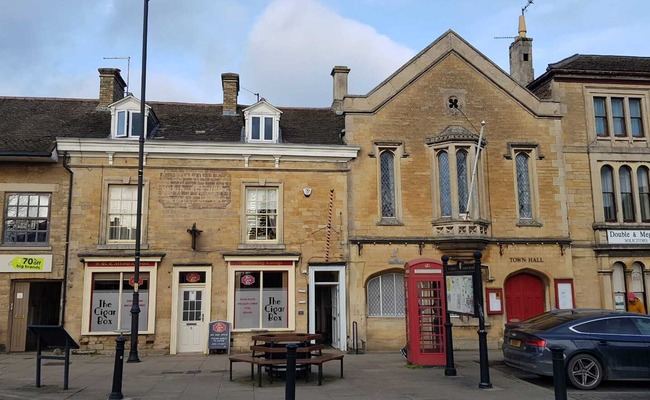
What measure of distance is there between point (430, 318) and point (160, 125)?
40.8 feet

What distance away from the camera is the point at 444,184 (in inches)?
792

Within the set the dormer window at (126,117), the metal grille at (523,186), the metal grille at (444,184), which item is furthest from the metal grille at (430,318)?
the dormer window at (126,117)

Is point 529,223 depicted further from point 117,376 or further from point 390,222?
point 117,376

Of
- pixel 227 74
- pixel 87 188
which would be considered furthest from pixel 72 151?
pixel 227 74

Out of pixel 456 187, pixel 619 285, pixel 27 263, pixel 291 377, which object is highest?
pixel 456 187

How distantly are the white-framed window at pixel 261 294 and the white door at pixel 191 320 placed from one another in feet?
3.43

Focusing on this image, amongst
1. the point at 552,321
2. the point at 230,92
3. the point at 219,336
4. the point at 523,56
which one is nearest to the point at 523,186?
the point at 523,56

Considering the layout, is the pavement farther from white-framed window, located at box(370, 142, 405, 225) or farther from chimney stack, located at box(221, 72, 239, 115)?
chimney stack, located at box(221, 72, 239, 115)

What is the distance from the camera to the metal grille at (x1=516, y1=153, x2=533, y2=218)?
68.0 ft

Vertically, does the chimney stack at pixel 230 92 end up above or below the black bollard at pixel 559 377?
above

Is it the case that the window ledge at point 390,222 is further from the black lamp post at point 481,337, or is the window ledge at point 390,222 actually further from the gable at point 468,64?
the black lamp post at point 481,337

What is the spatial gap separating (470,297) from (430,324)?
7.34 feet

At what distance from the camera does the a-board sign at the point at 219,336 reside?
Answer: 18094 millimetres

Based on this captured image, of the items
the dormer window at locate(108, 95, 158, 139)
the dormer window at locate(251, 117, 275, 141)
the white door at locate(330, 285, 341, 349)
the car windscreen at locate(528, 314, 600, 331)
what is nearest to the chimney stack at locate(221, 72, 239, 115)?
the dormer window at locate(251, 117, 275, 141)
